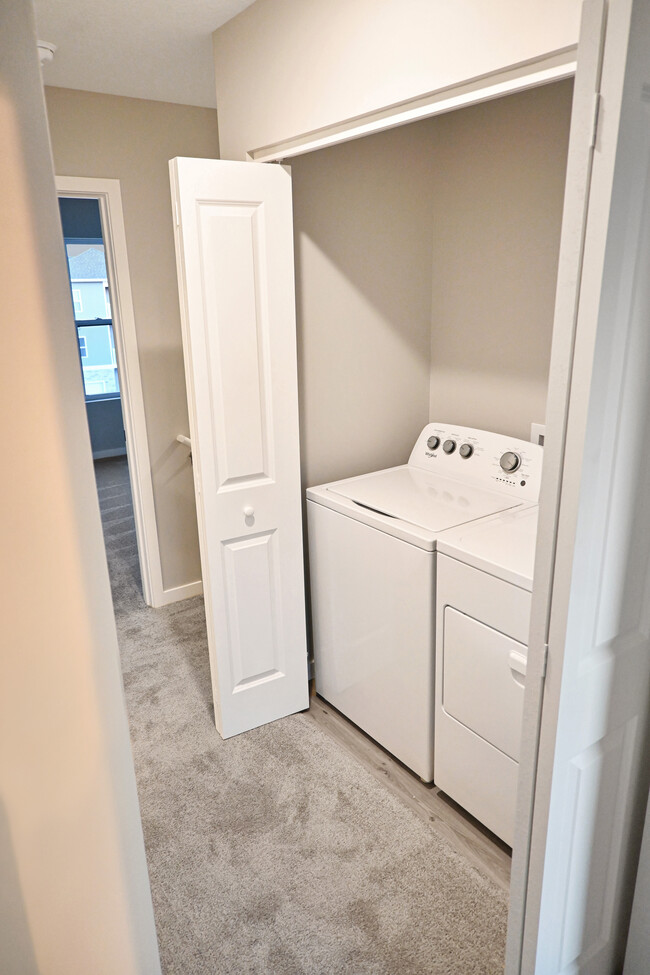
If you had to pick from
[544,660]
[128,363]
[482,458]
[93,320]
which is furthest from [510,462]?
[93,320]

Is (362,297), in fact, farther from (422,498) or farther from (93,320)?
(93,320)

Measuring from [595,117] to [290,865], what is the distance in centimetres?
196

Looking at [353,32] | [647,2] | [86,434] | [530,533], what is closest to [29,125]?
[86,434]

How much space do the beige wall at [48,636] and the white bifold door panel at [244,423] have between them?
1.55 metres

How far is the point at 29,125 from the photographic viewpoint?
531 millimetres

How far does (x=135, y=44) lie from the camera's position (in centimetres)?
220

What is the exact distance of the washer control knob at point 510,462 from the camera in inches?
91.6

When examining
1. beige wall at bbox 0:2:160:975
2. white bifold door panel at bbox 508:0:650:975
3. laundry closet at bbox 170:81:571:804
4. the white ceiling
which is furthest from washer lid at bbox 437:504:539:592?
the white ceiling

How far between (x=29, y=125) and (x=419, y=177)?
2.33 m

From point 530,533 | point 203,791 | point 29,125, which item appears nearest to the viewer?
point 29,125

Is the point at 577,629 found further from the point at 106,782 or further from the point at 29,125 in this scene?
the point at 29,125

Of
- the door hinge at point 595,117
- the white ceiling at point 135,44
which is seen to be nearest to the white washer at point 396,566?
the door hinge at point 595,117

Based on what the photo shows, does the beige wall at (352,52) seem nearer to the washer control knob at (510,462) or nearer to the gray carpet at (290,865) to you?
the washer control knob at (510,462)

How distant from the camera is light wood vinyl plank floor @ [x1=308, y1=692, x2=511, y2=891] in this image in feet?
6.31
